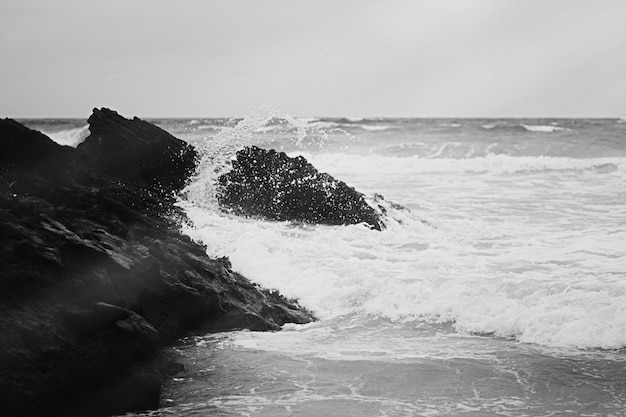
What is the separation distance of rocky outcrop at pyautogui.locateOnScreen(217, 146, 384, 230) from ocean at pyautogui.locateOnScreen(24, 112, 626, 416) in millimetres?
325

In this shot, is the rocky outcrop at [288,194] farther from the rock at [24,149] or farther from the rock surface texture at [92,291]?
the rock at [24,149]

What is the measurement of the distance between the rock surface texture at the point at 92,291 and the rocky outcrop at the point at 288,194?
1.75 m

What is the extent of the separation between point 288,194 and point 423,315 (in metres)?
4.82

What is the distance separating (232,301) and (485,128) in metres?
40.8

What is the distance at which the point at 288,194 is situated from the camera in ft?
36.9

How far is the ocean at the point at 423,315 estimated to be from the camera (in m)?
4.86

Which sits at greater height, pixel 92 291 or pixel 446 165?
pixel 446 165

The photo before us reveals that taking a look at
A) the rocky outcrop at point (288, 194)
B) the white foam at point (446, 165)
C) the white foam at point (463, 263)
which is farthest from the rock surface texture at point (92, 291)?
the white foam at point (446, 165)

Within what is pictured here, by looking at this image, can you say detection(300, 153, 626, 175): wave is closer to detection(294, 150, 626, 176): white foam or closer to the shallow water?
detection(294, 150, 626, 176): white foam

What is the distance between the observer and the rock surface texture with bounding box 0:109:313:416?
14.4ft

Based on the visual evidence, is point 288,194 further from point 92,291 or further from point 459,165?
point 459,165

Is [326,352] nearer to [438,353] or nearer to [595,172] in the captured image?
[438,353]

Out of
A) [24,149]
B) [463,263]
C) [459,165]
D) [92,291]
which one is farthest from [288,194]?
[459,165]

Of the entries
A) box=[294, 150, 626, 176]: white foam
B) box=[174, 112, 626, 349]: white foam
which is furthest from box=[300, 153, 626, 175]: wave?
box=[174, 112, 626, 349]: white foam
